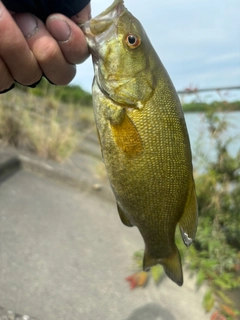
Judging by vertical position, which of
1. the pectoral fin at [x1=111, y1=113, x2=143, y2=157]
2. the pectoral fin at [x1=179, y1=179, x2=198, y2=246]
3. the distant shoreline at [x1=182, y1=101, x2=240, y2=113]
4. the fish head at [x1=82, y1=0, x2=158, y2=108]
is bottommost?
the distant shoreline at [x1=182, y1=101, x2=240, y2=113]

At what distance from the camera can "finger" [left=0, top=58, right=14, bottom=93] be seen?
162 cm

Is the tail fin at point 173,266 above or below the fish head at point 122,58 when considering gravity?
below

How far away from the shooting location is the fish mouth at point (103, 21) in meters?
1.70

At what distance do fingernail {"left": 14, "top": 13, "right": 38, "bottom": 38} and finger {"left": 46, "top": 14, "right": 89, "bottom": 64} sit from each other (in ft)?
0.17

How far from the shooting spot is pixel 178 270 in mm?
2012

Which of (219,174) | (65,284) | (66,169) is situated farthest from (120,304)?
(66,169)

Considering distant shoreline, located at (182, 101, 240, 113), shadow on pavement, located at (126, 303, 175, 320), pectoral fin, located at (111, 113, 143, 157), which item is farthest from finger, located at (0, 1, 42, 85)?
distant shoreline, located at (182, 101, 240, 113)

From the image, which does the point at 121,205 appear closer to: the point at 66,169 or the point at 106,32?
the point at 106,32

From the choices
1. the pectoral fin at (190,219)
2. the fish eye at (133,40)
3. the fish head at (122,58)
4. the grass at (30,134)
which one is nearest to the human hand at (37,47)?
the fish head at (122,58)

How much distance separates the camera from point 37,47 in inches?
61.9

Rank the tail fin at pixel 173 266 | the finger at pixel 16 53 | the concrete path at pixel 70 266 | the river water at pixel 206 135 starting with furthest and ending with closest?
the river water at pixel 206 135
the concrete path at pixel 70 266
the tail fin at pixel 173 266
the finger at pixel 16 53

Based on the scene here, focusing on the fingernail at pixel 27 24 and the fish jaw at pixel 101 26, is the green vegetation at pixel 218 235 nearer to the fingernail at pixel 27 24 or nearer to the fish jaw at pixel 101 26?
the fish jaw at pixel 101 26

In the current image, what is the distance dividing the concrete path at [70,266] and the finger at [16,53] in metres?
1.86

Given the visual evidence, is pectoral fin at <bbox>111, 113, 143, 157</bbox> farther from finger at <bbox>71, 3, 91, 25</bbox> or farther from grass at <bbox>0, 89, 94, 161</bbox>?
grass at <bbox>0, 89, 94, 161</bbox>
